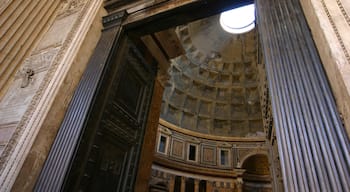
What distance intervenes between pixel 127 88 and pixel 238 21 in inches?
492

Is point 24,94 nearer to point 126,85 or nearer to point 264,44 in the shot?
point 126,85

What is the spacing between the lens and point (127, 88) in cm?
347

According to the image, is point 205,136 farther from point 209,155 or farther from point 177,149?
point 177,149

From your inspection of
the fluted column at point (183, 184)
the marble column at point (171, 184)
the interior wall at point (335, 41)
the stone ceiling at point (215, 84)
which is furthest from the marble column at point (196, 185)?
the interior wall at point (335, 41)

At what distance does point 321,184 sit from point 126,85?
2846 millimetres

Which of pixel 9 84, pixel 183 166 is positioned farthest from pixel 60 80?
pixel 183 166

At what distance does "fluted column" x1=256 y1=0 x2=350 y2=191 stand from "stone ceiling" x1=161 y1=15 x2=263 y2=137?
10.6 meters

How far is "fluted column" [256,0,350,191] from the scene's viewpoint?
4.16ft

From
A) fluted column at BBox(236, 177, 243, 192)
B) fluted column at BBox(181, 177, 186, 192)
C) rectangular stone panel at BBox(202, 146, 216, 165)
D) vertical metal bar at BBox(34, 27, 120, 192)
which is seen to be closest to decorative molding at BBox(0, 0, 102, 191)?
vertical metal bar at BBox(34, 27, 120, 192)

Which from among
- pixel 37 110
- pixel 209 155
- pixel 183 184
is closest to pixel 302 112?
pixel 37 110

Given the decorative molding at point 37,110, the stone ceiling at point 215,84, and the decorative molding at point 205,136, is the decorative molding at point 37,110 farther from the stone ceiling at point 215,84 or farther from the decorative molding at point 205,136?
the stone ceiling at point 215,84

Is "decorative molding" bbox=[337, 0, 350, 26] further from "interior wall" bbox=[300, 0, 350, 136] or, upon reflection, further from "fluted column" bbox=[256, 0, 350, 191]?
"fluted column" bbox=[256, 0, 350, 191]

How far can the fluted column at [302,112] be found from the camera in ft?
4.16

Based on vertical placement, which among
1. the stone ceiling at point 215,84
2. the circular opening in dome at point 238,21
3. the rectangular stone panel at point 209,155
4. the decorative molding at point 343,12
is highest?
the circular opening in dome at point 238,21
